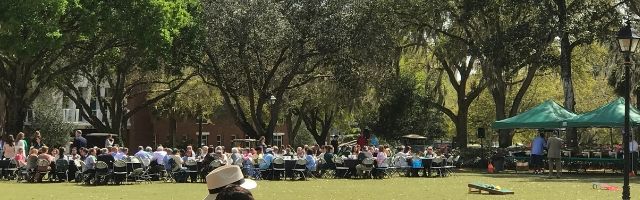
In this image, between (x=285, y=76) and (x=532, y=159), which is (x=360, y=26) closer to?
(x=285, y=76)

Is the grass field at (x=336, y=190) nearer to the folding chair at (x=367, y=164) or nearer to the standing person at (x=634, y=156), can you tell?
the folding chair at (x=367, y=164)

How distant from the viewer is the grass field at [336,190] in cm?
2008

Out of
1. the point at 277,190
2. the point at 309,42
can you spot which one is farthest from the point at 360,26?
the point at 277,190

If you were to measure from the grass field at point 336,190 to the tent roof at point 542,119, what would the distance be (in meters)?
5.53

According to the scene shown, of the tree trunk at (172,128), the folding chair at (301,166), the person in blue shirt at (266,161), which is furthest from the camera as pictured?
the tree trunk at (172,128)

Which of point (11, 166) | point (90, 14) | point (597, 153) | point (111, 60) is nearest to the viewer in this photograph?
point (11, 166)

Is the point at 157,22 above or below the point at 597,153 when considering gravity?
above

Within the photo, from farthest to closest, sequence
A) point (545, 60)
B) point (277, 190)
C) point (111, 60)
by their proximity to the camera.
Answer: point (111, 60)
point (545, 60)
point (277, 190)

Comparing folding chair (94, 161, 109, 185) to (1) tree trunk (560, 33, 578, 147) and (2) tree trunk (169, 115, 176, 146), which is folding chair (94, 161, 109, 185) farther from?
(2) tree trunk (169, 115, 176, 146)

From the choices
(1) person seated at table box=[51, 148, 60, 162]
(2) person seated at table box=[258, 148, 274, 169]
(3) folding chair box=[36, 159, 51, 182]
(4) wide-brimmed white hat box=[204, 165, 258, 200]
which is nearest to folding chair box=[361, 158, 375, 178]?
(2) person seated at table box=[258, 148, 274, 169]

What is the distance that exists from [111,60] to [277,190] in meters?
19.7

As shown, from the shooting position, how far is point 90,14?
103 ft

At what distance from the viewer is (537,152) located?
105 feet

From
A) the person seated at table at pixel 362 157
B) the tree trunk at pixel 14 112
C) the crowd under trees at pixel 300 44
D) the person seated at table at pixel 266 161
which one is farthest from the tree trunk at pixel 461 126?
the tree trunk at pixel 14 112
